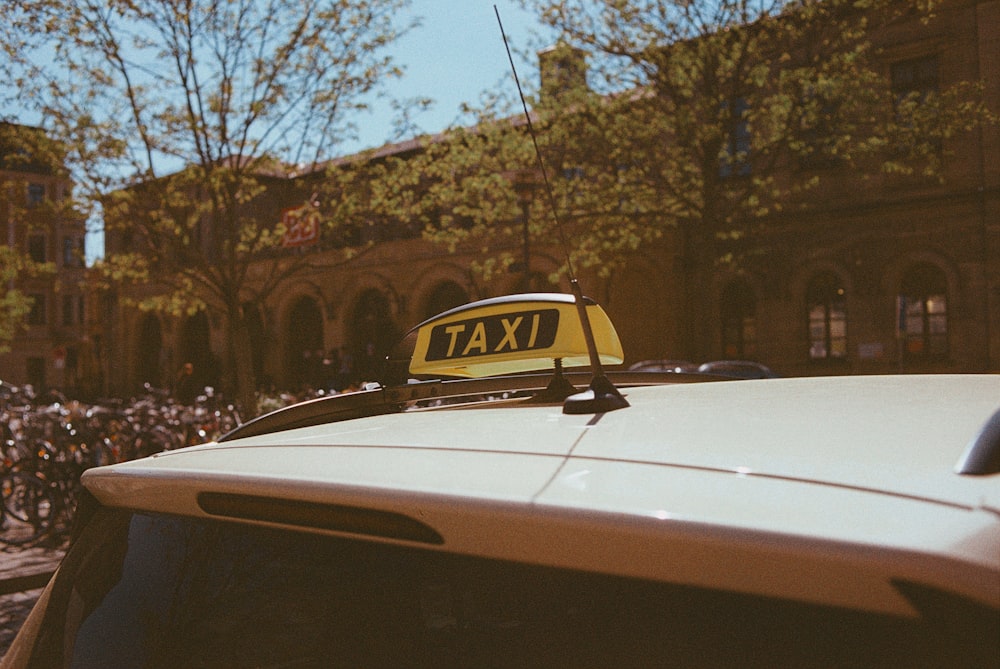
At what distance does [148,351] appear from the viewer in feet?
139

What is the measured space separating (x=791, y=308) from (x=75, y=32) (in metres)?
19.0

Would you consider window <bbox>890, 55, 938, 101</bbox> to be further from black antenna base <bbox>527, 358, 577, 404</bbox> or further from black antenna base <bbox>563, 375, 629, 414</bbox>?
black antenna base <bbox>563, 375, 629, 414</bbox>

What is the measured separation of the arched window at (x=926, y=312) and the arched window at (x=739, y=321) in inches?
154

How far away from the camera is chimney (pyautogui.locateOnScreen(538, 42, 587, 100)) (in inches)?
717

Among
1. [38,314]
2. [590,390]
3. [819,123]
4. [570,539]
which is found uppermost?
[819,123]

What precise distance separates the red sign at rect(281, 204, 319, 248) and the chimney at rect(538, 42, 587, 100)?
6.85 m

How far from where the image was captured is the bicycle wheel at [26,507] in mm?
8555

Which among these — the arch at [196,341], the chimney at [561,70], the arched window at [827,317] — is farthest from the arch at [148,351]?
the arched window at [827,317]

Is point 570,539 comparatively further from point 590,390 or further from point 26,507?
point 26,507

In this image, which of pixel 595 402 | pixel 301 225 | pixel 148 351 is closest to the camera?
pixel 595 402

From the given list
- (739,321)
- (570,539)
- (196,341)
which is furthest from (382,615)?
(196,341)

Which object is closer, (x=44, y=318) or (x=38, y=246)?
(x=44, y=318)

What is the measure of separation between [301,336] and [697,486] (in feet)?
117

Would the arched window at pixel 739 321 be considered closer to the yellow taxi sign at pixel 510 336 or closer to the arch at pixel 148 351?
the yellow taxi sign at pixel 510 336
